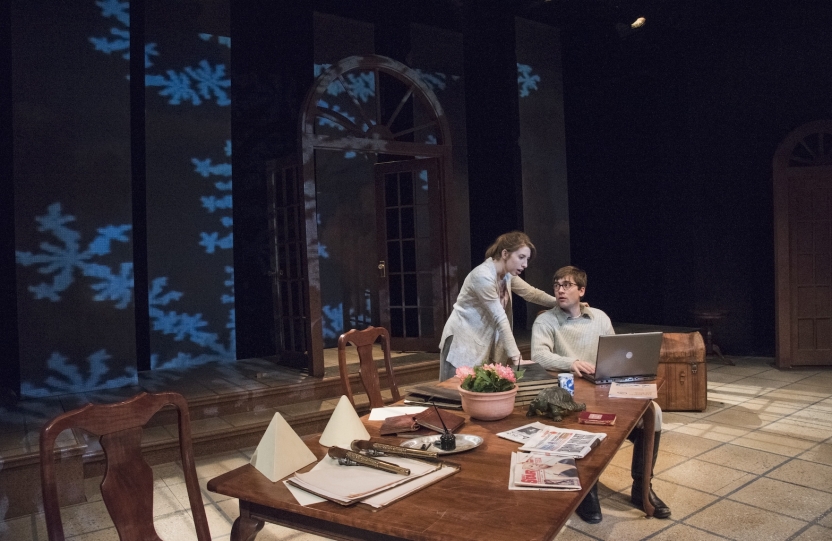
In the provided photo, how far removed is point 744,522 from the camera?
2768 mm

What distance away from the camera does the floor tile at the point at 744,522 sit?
264cm

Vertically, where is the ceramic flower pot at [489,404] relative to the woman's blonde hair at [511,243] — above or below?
below

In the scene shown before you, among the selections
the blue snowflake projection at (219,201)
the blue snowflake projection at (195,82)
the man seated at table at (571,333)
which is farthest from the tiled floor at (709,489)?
the blue snowflake projection at (195,82)

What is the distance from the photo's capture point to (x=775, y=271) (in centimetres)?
605

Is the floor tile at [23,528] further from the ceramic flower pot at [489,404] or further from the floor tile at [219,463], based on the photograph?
the ceramic flower pot at [489,404]

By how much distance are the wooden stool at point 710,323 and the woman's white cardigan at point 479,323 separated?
3721mm

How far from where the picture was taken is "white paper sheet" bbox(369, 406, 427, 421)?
222 centimetres

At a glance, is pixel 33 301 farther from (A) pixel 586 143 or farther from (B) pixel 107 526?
(A) pixel 586 143

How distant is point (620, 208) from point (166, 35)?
5525 mm

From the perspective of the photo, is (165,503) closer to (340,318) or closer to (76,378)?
(76,378)

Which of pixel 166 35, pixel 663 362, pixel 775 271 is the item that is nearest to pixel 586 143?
pixel 775 271

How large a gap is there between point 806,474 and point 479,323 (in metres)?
1.97

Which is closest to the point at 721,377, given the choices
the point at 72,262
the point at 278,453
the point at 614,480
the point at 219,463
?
the point at 614,480

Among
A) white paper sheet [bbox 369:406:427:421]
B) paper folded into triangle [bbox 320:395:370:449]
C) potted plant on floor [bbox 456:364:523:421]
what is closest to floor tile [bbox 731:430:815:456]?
potted plant on floor [bbox 456:364:523:421]
